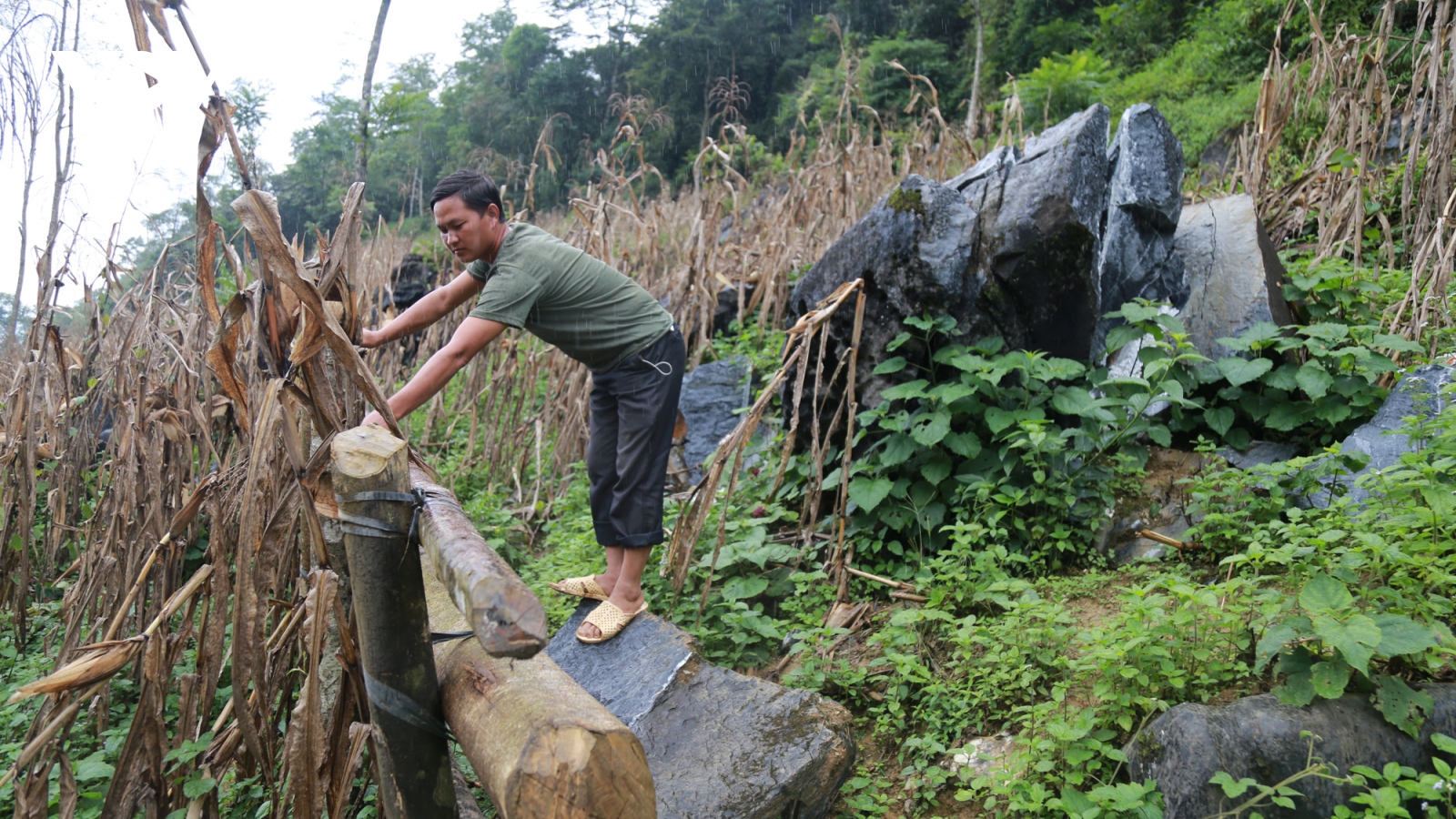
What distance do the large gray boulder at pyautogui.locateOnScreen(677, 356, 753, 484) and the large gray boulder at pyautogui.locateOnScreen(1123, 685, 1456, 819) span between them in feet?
9.50

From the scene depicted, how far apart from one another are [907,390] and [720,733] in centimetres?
143

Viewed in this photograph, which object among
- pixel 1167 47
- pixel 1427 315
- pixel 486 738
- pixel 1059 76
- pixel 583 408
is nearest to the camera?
pixel 486 738

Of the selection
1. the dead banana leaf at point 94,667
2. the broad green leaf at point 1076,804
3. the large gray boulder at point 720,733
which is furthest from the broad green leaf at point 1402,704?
the dead banana leaf at point 94,667

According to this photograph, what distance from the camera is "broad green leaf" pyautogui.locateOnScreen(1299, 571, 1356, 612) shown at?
5.36 feet

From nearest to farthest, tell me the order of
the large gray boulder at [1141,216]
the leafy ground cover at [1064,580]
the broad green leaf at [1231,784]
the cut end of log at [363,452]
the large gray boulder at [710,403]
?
1. the cut end of log at [363,452]
2. the broad green leaf at [1231,784]
3. the leafy ground cover at [1064,580]
4. the large gray boulder at [1141,216]
5. the large gray boulder at [710,403]

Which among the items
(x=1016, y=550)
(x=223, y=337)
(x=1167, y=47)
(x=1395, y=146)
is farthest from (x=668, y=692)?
(x=1167, y=47)

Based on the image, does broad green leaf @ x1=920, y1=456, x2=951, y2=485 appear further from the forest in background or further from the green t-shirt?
the forest in background

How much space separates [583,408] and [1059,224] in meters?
2.44

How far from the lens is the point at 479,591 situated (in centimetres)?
88

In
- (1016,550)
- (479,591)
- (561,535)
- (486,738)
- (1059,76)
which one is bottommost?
(561,535)

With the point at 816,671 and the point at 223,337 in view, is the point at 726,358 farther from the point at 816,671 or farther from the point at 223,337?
the point at 223,337

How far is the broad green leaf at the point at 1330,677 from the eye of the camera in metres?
1.59

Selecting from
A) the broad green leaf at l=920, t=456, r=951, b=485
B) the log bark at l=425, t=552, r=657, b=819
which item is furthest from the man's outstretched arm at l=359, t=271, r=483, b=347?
the broad green leaf at l=920, t=456, r=951, b=485

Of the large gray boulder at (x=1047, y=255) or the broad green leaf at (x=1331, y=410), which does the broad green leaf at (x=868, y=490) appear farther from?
the broad green leaf at (x=1331, y=410)
